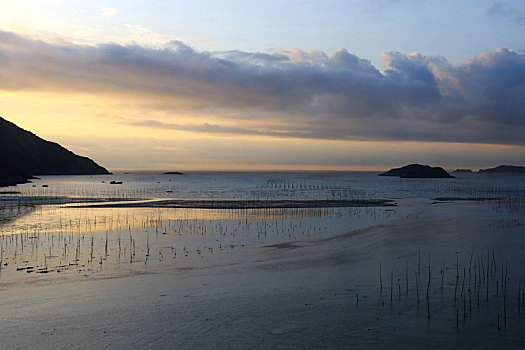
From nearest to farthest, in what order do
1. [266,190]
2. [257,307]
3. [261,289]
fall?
1. [257,307]
2. [261,289]
3. [266,190]

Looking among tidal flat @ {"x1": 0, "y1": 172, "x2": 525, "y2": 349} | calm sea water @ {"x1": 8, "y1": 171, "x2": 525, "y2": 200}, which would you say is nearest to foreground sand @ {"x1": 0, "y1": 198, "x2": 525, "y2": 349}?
tidal flat @ {"x1": 0, "y1": 172, "x2": 525, "y2": 349}

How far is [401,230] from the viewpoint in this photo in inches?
995

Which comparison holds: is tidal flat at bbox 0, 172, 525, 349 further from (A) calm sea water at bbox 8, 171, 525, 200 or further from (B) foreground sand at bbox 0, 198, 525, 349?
(A) calm sea water at bbox 8, 171, 525, 200

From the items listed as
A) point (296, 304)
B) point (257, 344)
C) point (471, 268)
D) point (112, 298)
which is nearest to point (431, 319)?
point (296, 304)

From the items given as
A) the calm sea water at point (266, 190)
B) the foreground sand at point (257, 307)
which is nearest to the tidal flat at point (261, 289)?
the foreground sand at point (257, 307)

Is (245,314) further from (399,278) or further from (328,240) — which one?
(328,240)

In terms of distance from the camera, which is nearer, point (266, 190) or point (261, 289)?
Answer: point (261, 289)

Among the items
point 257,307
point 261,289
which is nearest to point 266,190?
point 261,289

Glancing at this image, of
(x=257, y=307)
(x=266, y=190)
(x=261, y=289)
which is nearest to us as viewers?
(x=257, y=307)

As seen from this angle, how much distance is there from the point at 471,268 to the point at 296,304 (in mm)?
7428

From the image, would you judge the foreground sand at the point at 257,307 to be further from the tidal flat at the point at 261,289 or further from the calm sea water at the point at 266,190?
the calm sea water at the point at 266,190

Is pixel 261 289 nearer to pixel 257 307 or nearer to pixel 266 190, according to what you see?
pixel 257 307

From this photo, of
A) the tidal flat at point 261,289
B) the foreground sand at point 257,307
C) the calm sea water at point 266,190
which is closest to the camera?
the foreground sand at point 257,307

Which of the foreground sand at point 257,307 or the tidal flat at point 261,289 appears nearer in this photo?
the foreground sand at point 257,307
